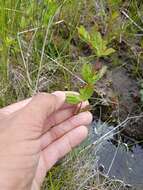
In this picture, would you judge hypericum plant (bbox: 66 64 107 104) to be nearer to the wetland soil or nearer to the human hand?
the human hand

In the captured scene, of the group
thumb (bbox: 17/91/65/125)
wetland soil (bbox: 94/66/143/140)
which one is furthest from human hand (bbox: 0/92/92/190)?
wetland soil (bbox: 94/66/143/140)

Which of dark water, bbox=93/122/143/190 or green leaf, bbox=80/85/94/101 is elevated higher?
green leaf, bbox=80/85/94/101

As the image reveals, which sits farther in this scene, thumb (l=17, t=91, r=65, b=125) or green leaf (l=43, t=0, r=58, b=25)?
green leaf (l=43, t=0, r=58, b=25)

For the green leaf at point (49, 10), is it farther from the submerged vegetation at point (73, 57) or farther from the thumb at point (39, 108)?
the thumb at point (39, 108)

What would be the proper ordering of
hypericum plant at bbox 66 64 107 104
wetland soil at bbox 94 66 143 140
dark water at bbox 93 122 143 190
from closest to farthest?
hypericum plant at bbox 66 64 107 104 < dark water at bbox 93 122 143 190 < wetland soil at bbox 94 66 143 140

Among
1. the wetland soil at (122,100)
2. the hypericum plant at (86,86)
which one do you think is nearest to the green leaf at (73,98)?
the hypericum plant at (86,86)

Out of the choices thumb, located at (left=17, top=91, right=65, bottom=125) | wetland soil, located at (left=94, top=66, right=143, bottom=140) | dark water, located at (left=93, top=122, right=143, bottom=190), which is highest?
thumb, located at (left=17, top=91, right=65, bottom=125)

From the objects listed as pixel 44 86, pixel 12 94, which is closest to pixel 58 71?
pixel 44 86
